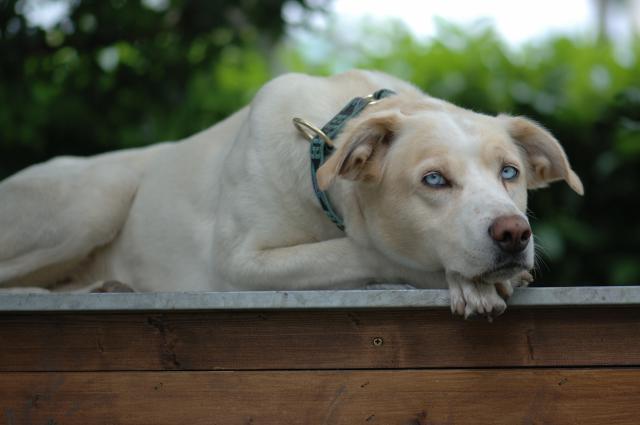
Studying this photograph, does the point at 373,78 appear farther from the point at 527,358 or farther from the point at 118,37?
the point at 118,37

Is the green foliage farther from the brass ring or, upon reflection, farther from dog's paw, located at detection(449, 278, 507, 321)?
dog's paw, located at detection(449, 278, 507, 321)

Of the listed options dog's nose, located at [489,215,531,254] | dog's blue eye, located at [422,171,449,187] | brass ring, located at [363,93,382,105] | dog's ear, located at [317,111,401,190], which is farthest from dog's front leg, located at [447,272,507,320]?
brass ring, located at [363,93,382,105]

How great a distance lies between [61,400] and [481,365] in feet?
3.77

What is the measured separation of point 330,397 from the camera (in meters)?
2.43

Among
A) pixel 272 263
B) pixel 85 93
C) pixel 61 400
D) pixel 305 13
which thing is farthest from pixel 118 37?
pixel 61 400

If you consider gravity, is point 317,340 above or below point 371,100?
below

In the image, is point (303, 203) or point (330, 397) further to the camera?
point (303, 203)

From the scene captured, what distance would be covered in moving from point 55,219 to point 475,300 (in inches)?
74.9

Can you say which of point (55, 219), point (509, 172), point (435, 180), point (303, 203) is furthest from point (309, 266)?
point (55, 219)

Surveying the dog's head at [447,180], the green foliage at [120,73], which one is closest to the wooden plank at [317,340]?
the dog's head at [447,180]

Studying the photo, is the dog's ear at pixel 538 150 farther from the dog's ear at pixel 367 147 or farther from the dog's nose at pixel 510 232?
the dog's nose at pixel 510 232

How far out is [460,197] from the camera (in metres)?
2.49

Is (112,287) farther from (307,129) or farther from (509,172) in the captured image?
(509,172)

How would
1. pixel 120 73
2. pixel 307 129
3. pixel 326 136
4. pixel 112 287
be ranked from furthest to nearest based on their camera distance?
pixel 120 73
pixel 112 287
pixel 307 129
pixel 326 136
